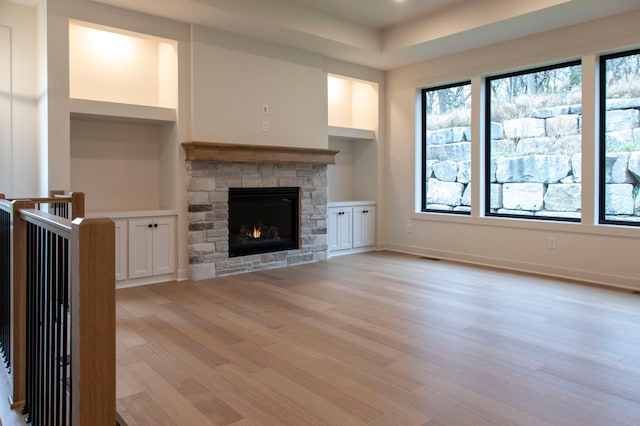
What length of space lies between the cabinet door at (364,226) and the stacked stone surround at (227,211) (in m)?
0.81

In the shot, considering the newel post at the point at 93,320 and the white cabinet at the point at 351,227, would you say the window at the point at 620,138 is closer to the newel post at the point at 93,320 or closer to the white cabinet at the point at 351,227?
the white cabinet at the point at 351,227

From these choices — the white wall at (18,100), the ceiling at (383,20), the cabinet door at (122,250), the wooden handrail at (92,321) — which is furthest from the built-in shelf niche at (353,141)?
the wooden handrail at (92,321)

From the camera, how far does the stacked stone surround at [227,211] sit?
499cm

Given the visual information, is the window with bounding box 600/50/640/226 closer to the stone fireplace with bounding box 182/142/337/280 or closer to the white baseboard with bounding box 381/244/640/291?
the white baseboard with bounding box 381/244/640/291

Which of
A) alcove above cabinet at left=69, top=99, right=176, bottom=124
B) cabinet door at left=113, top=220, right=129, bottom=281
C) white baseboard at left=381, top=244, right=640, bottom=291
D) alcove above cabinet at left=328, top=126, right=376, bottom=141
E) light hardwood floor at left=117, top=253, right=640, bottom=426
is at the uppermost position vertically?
alcove above cabinet at left=328, top=126, right=376, bottom=141

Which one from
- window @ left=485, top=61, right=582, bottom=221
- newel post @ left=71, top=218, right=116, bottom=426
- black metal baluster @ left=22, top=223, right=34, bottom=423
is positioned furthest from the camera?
window @ left=485, top=61, right=582, bottom=221

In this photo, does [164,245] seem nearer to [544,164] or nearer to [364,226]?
[364,226]

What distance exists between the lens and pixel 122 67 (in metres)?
5.03

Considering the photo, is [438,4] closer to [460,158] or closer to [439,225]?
[460,158]

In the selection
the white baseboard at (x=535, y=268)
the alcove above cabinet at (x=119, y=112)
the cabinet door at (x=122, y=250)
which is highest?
the alcove above cabinet at (x=119, y=112)

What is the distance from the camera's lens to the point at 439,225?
6.42 m

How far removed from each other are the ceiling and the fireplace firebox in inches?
72.9

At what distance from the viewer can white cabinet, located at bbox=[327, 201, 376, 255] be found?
21.4 ft

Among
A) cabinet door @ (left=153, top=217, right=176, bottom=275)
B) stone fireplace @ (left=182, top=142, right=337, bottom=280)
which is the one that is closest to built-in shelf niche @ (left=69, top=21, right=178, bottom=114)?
stone fireplace @ (left=182, top=142, right=337, bottom=280)
